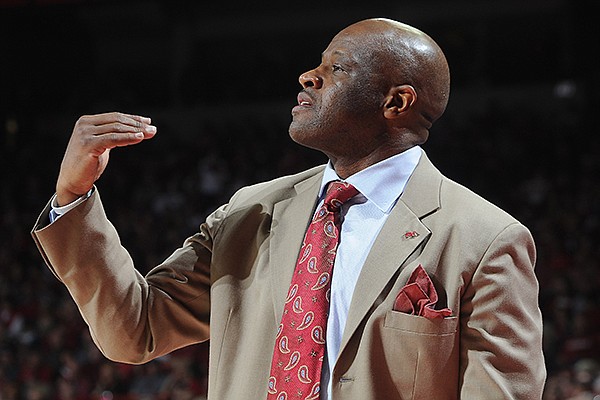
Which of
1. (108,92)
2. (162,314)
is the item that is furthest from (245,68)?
(162,314)

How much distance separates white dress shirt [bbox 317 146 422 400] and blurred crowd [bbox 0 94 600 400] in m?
3.85

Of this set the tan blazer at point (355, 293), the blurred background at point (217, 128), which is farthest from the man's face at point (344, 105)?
the blurred background at point (217, 128)

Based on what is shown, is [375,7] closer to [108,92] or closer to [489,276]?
[108,92]

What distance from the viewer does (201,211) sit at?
32.7 ft

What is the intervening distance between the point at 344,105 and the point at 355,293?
358mm

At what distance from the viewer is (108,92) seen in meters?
12.1

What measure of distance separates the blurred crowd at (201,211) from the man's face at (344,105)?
3906mm

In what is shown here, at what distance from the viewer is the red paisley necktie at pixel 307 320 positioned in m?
1.72

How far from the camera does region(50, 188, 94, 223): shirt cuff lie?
1.80 meters

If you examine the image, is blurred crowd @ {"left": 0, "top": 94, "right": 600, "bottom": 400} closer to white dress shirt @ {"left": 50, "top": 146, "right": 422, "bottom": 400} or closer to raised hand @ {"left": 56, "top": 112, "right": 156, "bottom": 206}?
white dress shirt @ {"left": 50, "top": 146, "right": 422, "bottom": 400}

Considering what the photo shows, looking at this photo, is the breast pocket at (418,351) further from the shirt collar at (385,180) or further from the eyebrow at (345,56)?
the eyebrow at (345,56)

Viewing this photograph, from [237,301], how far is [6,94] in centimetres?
1073

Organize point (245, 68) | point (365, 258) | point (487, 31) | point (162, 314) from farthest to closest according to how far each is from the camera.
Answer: point (245, 68), point (487, 31), point (162, 314), point (365, 258)

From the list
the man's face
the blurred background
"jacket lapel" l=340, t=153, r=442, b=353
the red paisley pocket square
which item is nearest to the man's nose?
the man's face
